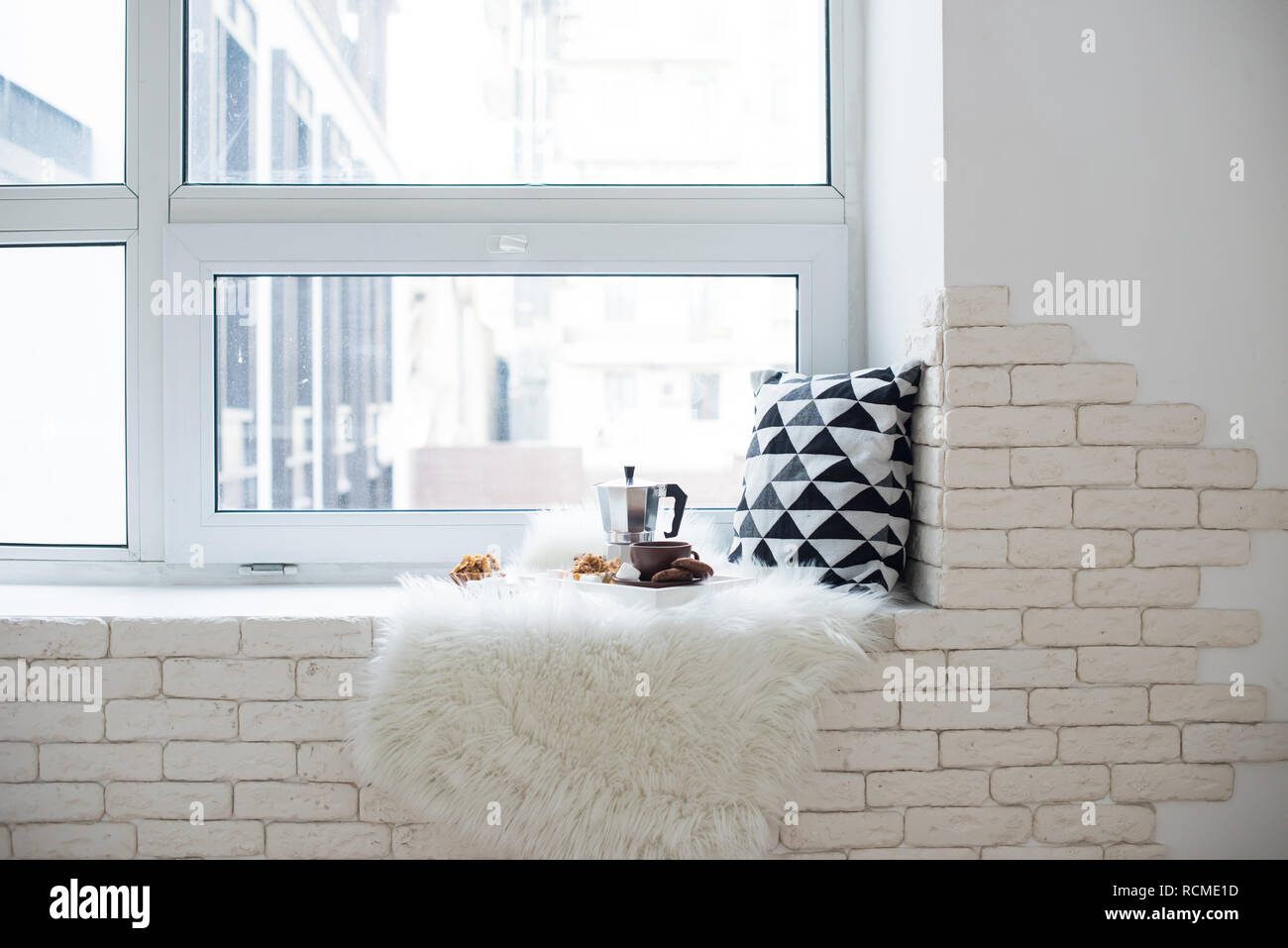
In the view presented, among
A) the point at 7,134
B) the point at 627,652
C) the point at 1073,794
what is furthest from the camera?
A: the point at 7,134

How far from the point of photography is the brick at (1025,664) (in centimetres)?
148

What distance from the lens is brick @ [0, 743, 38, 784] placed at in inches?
59.1

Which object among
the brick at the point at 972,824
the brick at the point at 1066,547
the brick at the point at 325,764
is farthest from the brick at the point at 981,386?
the brick at the point at 325,764

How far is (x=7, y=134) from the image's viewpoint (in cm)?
191

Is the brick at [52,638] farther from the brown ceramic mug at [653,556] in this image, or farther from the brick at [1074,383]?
the brick at [1074,383]

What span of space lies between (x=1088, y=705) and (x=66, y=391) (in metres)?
2.04

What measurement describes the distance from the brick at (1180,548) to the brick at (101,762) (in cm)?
163

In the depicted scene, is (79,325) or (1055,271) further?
(79,325)

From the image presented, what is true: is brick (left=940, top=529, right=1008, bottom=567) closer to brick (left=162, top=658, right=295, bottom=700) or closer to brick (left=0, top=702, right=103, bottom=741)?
brick (left=162, top=658, right=295, bottom=700)

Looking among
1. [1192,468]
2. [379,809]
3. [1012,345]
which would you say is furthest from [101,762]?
[1192,468]
